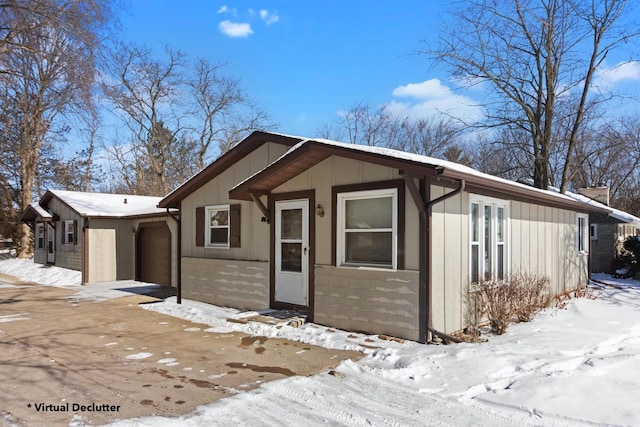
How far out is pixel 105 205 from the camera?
677 inches

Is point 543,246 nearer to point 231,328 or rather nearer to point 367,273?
point 367,273

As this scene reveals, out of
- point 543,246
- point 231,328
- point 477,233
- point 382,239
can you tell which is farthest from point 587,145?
point 231,328

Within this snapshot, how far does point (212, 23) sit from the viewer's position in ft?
44.7

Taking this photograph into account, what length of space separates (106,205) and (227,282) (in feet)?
33.8

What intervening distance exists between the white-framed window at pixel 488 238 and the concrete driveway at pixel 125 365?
9.59 feet

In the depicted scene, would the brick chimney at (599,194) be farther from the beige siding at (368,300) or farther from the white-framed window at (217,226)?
the white-framed window at (217,226)

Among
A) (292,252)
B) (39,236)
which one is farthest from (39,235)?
(292,252)

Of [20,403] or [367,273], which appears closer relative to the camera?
[20,403]

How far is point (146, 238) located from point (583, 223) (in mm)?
14695

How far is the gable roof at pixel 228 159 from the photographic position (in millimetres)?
8673

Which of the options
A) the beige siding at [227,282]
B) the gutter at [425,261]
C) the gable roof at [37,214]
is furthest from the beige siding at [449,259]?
the gable roof at [37,214]

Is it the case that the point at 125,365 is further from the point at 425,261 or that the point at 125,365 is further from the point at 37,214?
the point at 37,214

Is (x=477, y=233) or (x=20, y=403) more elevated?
(x=477, y=233)

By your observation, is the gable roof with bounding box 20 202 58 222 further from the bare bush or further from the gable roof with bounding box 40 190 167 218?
the bare bush
